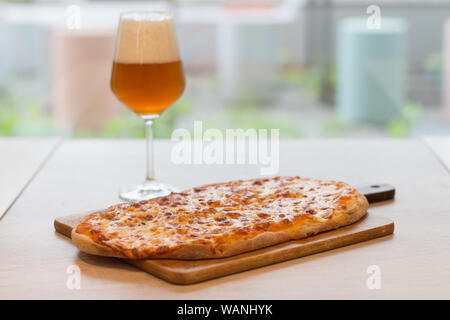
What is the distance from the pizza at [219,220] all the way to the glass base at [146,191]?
0.35ft

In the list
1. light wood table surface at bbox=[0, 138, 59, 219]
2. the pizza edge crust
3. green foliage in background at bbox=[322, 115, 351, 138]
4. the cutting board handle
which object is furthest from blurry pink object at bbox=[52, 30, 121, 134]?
the pizza edge crust

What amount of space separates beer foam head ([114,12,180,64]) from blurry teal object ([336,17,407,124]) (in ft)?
8.02

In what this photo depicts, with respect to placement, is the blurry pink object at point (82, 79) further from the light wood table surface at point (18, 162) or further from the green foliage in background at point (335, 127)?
the light wood table surface at point (18, 162)

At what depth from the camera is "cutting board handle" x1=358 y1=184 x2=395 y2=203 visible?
41.3 inches

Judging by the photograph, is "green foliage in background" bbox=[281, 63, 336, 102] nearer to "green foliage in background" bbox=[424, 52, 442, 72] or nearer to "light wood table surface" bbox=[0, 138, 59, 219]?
"green foliage in background" bbox=[424, 52, 442, 72]

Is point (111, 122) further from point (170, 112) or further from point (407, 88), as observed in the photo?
point (407, 88)

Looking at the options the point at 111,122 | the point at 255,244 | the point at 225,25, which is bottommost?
the point at 111,122

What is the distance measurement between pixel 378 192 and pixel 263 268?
333 mm

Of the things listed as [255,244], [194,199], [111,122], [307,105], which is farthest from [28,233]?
[307,105]

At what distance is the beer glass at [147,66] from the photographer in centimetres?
108

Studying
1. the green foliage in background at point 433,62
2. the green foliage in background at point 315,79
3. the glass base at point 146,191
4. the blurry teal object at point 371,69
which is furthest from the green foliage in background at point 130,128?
the glass base at point 146,191

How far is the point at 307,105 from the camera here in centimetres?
353

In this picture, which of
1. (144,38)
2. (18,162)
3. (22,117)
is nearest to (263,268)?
(144,38)
